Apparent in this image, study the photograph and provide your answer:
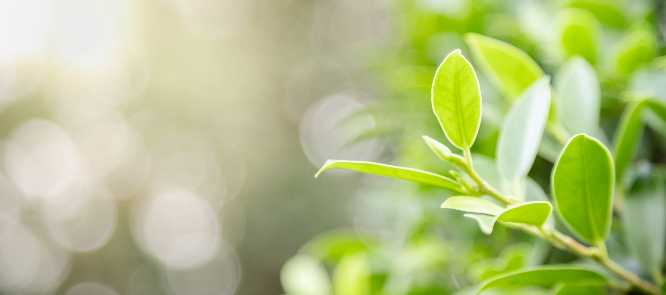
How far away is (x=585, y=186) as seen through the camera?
0.78 ft

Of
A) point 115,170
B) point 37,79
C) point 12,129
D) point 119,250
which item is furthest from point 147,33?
point 119,250

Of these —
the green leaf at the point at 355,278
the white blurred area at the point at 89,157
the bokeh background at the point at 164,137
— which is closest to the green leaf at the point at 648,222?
the green leaf at the point at 355,278

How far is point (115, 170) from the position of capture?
3.09m

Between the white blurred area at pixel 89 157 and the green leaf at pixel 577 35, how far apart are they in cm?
274

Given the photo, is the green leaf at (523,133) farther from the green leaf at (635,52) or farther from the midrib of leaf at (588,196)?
the green leaf at (635,52)

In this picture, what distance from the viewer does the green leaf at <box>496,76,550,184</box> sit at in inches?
9.6

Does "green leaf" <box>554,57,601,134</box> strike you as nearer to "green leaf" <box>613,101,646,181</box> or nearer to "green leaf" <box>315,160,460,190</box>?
"green leaf" <box>613,101,646,181</box>

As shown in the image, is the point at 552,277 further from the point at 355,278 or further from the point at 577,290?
the point at 355,278

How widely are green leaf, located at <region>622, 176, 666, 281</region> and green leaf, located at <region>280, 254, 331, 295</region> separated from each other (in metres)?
0.33

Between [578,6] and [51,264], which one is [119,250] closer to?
[51,264]

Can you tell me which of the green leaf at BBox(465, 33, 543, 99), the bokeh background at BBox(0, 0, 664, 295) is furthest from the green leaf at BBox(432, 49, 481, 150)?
the bokeh background at BBox(0, 0, 664, 295)

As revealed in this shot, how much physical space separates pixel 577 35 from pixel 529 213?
254mm

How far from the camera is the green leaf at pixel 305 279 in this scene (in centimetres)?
49

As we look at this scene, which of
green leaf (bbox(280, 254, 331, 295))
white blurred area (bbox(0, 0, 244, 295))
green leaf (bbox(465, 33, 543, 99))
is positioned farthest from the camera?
white blurred area (bbox(0, 0, 244, 295))
